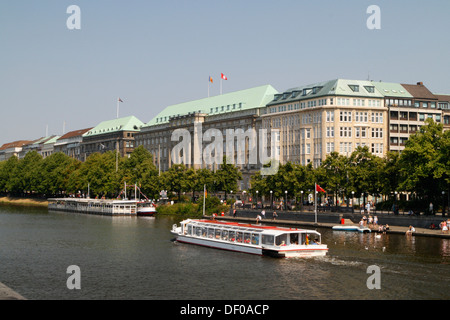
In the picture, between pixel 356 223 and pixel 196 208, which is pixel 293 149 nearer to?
pixel 196 208

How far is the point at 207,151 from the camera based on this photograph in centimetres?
18075

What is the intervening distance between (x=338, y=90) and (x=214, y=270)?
309ft

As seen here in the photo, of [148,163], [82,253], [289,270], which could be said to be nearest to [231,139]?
[148,163]

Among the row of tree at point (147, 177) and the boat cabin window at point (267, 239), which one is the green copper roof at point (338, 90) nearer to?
the row of tree at point (147, 177)

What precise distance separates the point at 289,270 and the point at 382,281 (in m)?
9.04

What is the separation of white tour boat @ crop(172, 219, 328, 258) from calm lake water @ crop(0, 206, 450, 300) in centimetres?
139

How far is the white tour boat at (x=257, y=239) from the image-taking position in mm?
63000

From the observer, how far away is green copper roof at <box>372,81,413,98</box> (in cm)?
15075

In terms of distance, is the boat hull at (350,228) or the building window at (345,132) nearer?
the boat hull at (350,228)

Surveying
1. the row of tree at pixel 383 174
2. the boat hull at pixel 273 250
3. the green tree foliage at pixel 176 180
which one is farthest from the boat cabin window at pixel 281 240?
the green tree foliage at pixel 176 180

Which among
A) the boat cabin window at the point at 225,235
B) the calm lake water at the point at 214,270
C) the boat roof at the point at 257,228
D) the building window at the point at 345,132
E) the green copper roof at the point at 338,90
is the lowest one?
the calm lake water at the point at 214,270

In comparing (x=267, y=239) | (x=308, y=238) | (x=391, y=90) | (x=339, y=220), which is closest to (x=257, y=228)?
(x=267, y=239)

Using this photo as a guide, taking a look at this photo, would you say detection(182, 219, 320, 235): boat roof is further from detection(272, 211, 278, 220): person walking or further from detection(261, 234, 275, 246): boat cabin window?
detection(272, 211, 278, 220): person walking

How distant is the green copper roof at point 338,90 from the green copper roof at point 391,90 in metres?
2.63
